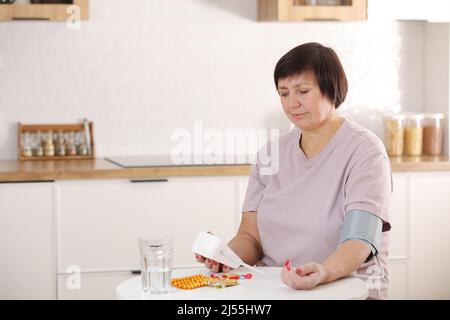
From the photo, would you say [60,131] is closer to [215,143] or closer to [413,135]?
[215,143]

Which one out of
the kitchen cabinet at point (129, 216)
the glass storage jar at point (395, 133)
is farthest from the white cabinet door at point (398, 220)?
the kitchen cabinet at point (129, 216)

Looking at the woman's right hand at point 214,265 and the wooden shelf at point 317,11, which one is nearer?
the woman's right hand at point 214,265

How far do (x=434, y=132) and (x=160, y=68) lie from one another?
1507 mm

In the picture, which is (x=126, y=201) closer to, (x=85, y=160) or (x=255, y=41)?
(x=85, y=160)

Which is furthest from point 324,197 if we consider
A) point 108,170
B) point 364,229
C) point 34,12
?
point 34,12

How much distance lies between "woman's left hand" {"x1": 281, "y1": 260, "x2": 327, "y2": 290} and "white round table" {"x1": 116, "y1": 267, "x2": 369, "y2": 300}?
0.06 feet

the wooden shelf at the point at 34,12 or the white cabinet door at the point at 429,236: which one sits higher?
the wooden shelf at the point at 34,12

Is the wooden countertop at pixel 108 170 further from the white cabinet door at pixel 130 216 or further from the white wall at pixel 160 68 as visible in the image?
the white wall at pixel 160 68

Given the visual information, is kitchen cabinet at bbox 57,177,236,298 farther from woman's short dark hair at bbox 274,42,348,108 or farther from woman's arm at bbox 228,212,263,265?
woman's short dark hair at bbox 274,42,348,108

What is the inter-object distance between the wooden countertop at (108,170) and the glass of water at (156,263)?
1847 mm

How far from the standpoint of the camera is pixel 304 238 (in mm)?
2494

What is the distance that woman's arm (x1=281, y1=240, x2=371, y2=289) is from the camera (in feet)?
6.99

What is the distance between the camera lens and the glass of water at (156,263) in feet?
7.03

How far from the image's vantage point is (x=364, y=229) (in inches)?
92.4
